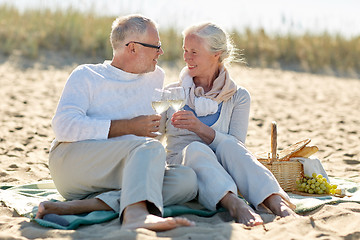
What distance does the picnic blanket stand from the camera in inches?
135

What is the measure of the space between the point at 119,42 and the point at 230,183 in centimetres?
140

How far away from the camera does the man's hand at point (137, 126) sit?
381 cm

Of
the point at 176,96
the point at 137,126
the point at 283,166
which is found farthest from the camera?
the point at 283,166

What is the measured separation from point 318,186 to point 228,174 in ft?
3.39

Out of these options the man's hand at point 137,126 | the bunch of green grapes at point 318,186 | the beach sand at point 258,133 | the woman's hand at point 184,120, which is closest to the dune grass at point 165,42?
the beach sand at point 258,133

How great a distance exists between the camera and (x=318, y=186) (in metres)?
4.55

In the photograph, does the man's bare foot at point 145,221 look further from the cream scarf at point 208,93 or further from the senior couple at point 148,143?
the cream scarf at point 208,93

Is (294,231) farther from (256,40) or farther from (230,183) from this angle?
(256,40)

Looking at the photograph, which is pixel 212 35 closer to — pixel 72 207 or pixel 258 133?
pixel 72 207

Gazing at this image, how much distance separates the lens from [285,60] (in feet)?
43.5

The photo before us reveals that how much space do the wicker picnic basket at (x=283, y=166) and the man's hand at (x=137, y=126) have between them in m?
1.23

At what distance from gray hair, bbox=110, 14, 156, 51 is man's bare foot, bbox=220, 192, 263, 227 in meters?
1.43

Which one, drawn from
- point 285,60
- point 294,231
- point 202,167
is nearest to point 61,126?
point 202,167

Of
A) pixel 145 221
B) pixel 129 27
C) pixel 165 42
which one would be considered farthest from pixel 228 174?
pixel 165 42
